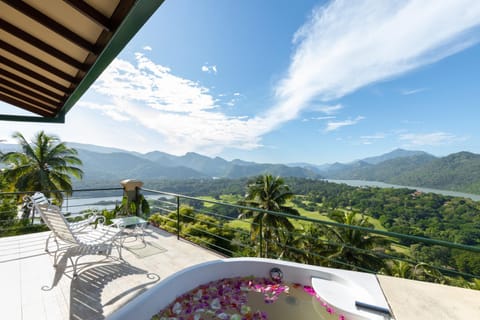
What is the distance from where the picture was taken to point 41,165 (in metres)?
11.6

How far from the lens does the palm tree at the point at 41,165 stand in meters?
10.7

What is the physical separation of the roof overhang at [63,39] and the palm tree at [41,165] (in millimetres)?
10582

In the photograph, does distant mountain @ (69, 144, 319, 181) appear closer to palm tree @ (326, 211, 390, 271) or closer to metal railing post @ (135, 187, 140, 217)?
palm tree @ (326, 211, 390, 271)

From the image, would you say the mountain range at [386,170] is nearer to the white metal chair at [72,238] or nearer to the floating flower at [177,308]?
the white metal chair at [72,238]

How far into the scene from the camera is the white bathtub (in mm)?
1473

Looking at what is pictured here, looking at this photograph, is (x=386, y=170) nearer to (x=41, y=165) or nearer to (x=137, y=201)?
(x=137, y=201)

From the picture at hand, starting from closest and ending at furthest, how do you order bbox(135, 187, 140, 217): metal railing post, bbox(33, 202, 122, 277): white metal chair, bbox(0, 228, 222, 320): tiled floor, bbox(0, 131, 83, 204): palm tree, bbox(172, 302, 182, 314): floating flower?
bbox(172, 302, 182, 314): floating flower, bbox(0, 228, 222, 320): tiled floor, bbox(33, 202, 122, 277): white metal chair, bbox(135, 187, 140, 217): metal railing post, bbox(0, 131, 83, 204): palm tree

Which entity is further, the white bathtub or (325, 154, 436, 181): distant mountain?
(325, 154, 436, 181): distant mountain

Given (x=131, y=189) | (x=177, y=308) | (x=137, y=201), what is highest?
(x=131, y=189)

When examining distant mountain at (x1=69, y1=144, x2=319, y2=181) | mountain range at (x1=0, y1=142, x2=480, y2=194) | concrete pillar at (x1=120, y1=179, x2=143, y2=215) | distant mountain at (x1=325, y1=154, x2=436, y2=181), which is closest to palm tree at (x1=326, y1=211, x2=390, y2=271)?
mountain range at (x1=0, y1=142, x2=480, y2=194)

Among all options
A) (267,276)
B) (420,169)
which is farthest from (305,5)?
(420,169)

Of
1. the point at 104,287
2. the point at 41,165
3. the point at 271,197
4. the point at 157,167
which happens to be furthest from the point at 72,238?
the point at 157,167

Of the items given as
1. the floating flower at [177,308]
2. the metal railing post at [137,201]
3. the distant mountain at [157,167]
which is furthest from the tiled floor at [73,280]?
the distant mountain at [157,167]

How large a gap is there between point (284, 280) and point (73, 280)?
2464 mm
